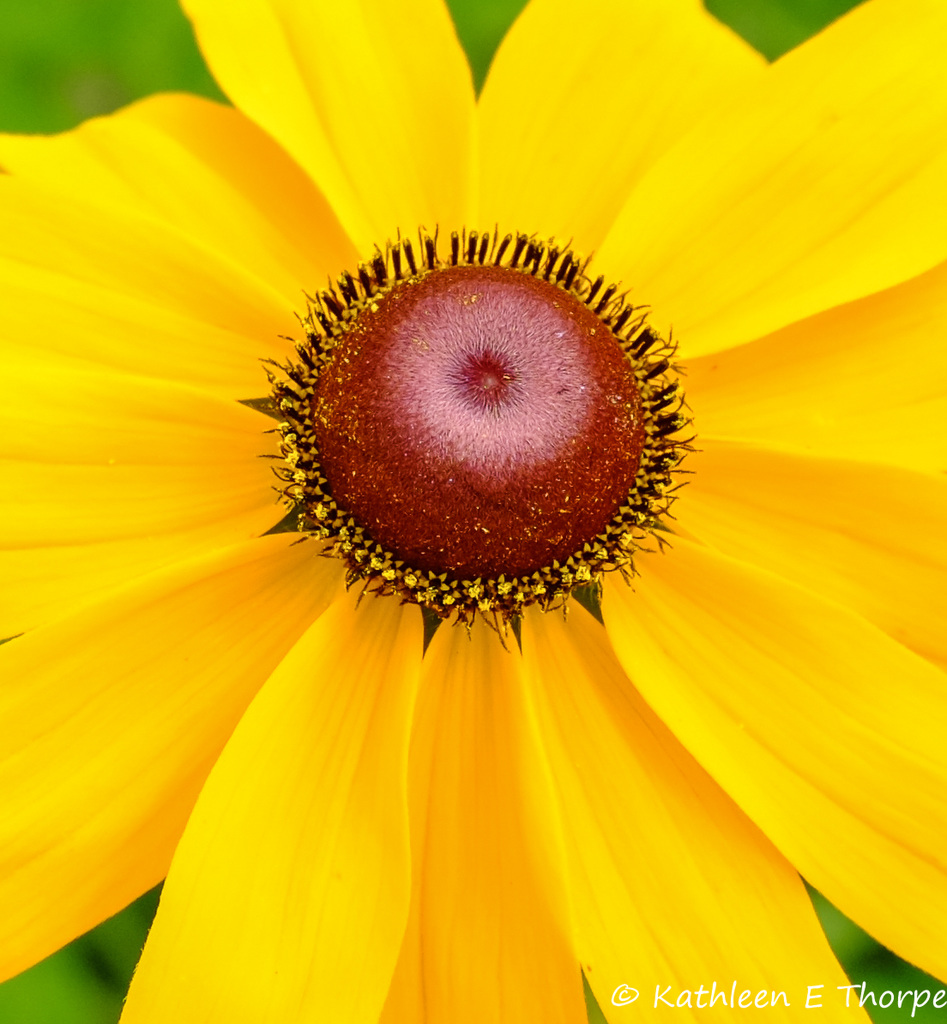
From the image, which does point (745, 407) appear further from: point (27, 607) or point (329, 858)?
point (27, 607)

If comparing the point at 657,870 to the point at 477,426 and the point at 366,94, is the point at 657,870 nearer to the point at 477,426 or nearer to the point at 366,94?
the point at 477,426

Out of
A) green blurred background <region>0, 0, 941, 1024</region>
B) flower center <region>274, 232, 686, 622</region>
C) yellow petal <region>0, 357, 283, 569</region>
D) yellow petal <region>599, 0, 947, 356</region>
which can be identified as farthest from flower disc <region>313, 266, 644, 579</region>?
green blurred background <region>0, 0, 941, 1024</region>

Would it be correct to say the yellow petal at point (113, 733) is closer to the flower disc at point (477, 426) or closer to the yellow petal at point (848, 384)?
the flower disc at point (477, 426)

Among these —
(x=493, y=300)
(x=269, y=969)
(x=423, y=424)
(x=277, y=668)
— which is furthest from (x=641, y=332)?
(x=269, y=969)

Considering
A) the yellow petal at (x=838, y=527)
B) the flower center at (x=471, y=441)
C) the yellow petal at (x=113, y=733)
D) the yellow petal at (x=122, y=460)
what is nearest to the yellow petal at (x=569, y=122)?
the flower center at (x=471, y=441)

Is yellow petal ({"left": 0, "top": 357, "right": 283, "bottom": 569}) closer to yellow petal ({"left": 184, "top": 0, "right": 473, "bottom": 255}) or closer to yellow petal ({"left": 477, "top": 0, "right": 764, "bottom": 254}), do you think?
yellow petal ({"left": 184, "top": 0, "right": 473, "bottom": 255})

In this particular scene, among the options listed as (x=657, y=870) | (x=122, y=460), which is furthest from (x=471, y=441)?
(x=657, y=870)
